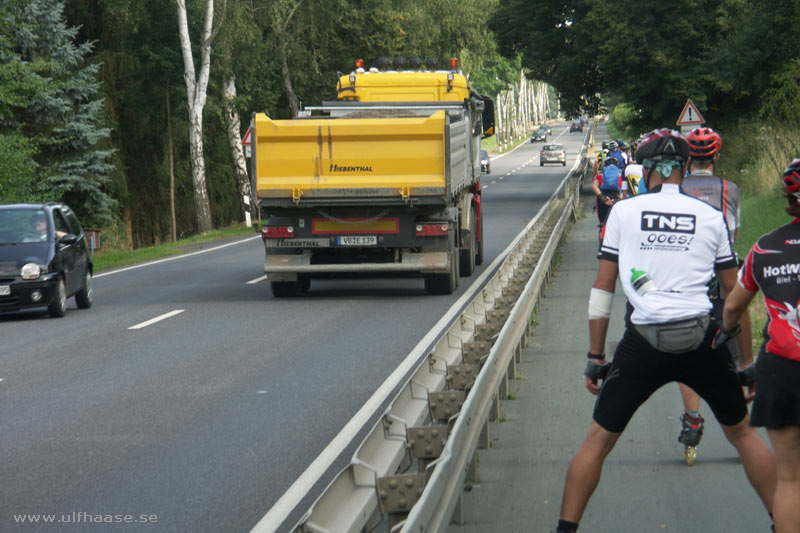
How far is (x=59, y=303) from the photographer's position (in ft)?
52.9

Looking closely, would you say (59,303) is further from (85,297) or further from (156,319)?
(156,319)

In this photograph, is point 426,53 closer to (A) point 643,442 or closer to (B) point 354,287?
(B) point 354,287

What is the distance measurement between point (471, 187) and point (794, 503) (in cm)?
1580

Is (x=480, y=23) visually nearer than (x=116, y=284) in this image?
No

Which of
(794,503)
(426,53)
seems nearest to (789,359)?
(794,503)

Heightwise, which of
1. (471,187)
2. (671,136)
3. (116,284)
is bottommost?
(116,284)

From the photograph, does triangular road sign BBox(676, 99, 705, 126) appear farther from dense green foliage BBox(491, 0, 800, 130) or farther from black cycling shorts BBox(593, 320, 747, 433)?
black cycling shorts BBox(593, 320, 747, 433)

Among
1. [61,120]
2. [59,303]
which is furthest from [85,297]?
[61,120]

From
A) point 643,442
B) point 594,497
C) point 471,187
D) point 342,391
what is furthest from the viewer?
point 471,187

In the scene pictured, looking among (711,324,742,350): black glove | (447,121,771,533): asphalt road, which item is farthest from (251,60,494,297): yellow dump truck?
(711,324,742,350): black glove

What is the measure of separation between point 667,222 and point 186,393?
5.55 metres

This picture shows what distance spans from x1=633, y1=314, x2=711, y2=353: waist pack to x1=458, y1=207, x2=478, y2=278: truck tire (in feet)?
45.2

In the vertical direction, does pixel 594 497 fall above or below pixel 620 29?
below

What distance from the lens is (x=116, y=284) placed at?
20.8 meters
